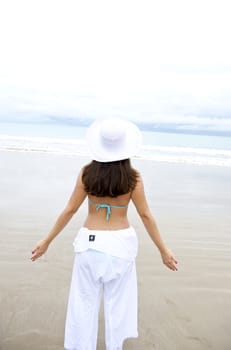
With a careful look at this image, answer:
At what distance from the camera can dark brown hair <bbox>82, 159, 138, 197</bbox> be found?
2.38 m

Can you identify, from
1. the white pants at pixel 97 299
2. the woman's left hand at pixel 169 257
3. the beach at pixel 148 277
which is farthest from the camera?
the beach at pixel 148 277

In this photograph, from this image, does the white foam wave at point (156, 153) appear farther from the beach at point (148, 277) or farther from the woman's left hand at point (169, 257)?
the woman's left hand at point (169, 257)

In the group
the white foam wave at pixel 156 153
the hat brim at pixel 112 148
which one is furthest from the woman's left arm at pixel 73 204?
the white foam wave at pixel 156 153

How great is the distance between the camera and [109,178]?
238 cm

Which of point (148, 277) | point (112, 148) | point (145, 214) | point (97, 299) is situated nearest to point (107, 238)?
point (145, 214)

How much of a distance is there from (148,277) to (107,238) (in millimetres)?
2018

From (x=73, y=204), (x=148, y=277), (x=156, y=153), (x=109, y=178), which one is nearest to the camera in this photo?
(x=109, y=178)

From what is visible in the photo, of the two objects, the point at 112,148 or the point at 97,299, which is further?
the point at 97,299

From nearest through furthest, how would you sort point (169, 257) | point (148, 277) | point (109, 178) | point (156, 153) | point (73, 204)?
point (109, 178) → point (73, 204) → point (169, 257) → point (148, 277) → point (156, 153)

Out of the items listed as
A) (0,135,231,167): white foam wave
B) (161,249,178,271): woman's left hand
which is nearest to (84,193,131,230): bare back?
(161,249,178,271): woman's left hand

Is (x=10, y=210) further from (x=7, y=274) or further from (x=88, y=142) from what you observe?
(x=88, y=142)

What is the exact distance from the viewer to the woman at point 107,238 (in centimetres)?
239

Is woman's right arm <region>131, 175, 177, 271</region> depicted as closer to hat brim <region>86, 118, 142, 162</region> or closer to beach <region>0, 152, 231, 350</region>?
hat brim <region>86, 118, 142, 162</region>

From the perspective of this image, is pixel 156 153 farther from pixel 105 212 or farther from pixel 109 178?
pixel 109 178
